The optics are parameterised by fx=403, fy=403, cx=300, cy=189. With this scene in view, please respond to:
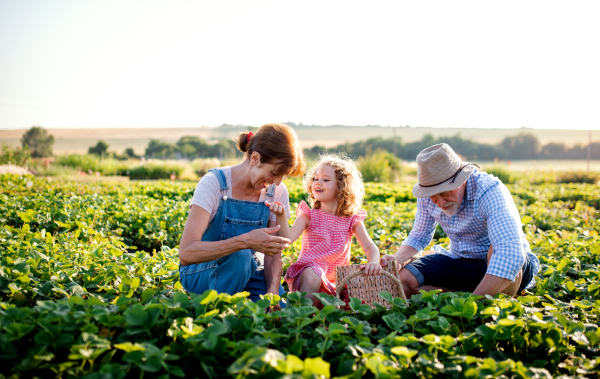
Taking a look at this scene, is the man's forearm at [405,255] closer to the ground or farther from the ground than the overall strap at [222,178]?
closer to the ground

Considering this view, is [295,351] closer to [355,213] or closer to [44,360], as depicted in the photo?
[44,360]

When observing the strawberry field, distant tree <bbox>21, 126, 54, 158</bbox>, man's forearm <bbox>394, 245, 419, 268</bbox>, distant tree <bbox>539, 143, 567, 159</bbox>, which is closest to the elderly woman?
the strawberry field

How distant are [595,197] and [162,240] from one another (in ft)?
28.6

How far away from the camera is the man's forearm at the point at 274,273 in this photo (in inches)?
102

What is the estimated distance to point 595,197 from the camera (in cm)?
840

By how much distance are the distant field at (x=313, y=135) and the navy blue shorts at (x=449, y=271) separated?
26.5 metres

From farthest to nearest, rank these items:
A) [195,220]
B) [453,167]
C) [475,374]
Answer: [453,167] → [195,220] → [475,374]

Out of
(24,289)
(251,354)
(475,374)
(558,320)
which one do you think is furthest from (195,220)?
(558,320)

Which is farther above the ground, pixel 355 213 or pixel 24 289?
pixel 355 213

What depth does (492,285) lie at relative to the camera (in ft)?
7.39

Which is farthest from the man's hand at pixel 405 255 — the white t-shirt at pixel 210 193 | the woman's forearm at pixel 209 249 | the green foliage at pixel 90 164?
the green foliage at pixel 90 164

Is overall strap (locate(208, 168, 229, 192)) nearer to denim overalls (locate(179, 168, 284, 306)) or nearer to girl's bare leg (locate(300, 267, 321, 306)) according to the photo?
denim overalls (locate(179, 168, 284, 306))

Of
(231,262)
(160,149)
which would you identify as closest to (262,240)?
(231,262)

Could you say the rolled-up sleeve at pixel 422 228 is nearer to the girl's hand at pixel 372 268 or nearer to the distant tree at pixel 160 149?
the girl's hand at pixel 372 268
